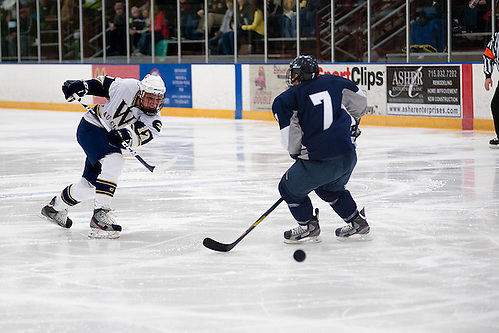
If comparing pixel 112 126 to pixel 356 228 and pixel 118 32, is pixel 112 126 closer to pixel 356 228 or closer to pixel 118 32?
pixel 356 228

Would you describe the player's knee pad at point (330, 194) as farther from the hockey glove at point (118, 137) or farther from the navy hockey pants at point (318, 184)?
the hockey glove at point (118, 137)

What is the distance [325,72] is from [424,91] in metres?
2.00

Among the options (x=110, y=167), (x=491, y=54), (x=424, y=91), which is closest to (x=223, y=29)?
(x=424, y=91)

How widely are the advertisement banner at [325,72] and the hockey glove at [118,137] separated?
8.56m

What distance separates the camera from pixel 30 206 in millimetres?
6562

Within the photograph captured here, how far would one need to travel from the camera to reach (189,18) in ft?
58.1

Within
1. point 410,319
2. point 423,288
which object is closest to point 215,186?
point 423,288

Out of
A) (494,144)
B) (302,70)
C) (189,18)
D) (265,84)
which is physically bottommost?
(494,144)

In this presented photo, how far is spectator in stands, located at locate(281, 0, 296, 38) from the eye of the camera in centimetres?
1574

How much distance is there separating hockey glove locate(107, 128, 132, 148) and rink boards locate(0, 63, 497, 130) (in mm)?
7675

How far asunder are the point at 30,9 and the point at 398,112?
37.1ft

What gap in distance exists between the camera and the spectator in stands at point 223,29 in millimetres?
16750

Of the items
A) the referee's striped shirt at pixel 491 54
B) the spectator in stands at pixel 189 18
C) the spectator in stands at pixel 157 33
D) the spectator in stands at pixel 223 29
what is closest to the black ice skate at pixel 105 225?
the referee's striped shirt at pixel 491 54

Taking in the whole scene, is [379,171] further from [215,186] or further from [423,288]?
[423,288]
